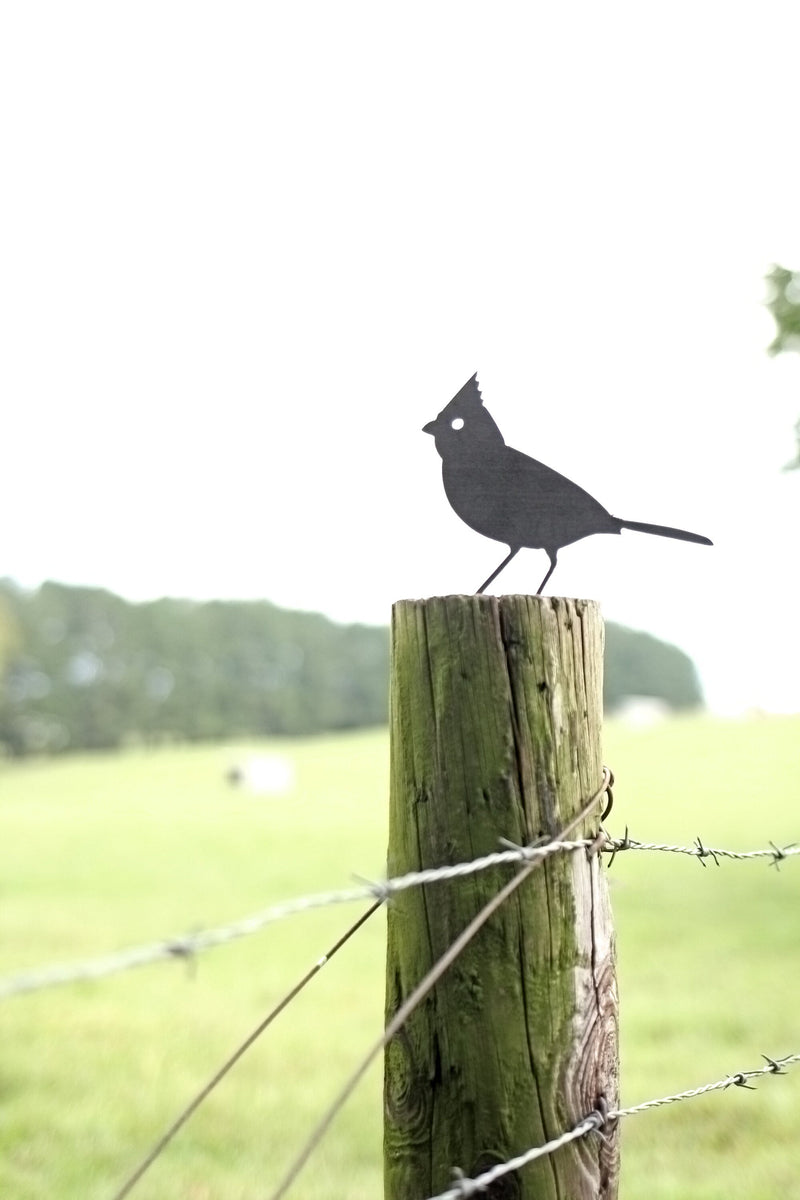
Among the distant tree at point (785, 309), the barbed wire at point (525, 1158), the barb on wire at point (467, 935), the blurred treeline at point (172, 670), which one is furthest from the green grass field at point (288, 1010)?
the blurred treeline at point (172, 670)

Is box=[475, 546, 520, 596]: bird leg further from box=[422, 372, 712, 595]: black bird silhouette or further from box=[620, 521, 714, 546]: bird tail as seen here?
box=[620, 521, 714, 546]: bird tail

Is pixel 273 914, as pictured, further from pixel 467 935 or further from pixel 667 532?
pixel 667 532

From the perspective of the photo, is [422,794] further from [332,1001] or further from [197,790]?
[197,790]

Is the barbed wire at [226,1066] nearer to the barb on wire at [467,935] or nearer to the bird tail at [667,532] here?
the barb on wire at [467,935]

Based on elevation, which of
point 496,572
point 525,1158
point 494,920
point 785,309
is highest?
point 785,309

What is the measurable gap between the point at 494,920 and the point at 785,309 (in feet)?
25.6

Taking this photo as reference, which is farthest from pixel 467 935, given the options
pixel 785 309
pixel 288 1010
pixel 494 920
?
pixel 785 309

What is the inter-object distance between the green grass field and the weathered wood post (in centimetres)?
19

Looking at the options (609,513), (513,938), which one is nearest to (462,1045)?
(513,938)

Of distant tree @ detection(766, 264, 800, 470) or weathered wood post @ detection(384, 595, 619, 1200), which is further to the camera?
distant tree @ detection(766, 264, 800, 470)

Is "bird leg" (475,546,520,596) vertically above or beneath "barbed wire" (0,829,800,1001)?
above

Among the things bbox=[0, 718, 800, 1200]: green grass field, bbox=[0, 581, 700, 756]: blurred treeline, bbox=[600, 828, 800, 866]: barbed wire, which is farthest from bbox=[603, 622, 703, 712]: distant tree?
bbox=[600, 828, 800, 866]: barbed wire

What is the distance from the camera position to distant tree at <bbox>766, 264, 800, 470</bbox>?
327 inches

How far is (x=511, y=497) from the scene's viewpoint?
1.78 metres
